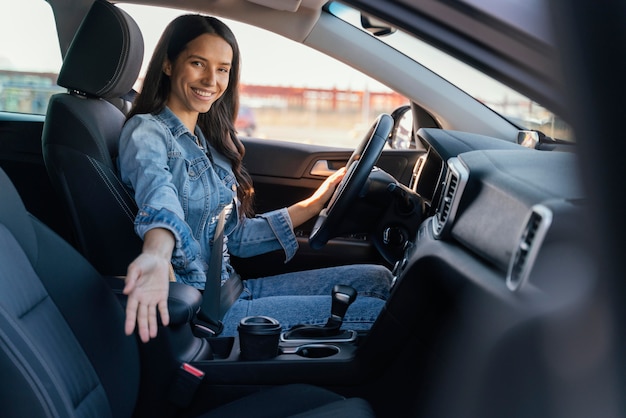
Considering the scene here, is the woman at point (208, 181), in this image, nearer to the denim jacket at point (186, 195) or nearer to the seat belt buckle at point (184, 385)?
the denim jacket at point (186, 195)

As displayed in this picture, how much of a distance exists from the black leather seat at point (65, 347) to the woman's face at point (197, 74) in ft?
2.35

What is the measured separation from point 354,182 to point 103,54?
74 centimetres

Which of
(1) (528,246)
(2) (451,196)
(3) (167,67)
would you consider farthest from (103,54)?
(1) (528,246)

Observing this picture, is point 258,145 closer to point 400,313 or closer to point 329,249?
point 329,249

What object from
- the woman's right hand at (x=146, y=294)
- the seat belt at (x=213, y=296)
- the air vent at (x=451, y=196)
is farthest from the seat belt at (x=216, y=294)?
the air vent at (x=451, y=196)

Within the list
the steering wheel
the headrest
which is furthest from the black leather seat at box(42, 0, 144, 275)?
the steering wheel

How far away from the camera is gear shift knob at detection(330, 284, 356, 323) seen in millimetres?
1879

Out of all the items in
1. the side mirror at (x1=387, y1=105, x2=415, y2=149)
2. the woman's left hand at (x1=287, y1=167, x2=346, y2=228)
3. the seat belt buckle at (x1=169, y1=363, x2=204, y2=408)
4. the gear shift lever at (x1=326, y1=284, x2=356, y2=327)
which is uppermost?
the side mirror at (x1=387, y1=105, x2=415, y2=149)

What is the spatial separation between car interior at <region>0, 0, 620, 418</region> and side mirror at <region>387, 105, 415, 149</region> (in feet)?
1.66

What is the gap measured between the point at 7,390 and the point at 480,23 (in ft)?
2.99

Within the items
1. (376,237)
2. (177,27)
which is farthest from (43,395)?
(177,27)

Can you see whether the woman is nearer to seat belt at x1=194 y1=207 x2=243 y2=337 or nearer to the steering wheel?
seat belt at x1=194 y1=207 x2=243 y2=337

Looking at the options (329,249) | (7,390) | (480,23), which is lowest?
(329,249)

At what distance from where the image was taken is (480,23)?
1026 millimetres
